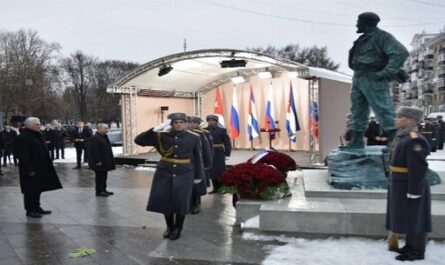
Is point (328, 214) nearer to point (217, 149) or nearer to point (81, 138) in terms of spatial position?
point (217, 149)

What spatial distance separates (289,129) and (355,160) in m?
9.61

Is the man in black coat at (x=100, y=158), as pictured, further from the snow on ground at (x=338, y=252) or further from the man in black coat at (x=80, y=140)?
the man in black coat at (x=80, y=140)

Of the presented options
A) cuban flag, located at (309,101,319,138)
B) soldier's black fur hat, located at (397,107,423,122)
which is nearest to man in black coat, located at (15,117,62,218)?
soldier's black fur hat, located at (397,107,423,122)

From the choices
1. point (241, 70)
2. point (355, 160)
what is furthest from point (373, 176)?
point (241, 70)

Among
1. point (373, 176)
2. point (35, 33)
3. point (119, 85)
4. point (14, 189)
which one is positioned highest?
point (35, 33)

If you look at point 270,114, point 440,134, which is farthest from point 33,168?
point 440,134

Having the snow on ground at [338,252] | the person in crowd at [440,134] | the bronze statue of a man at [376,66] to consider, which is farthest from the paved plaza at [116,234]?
the person in crowd at [440,134]

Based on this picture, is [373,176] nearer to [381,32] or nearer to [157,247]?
[381,32]

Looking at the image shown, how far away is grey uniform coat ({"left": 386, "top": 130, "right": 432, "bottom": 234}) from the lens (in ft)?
13.8

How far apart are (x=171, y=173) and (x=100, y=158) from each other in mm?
3805

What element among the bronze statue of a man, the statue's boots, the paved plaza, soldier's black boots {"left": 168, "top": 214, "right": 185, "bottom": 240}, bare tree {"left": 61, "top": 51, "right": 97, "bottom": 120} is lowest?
the paved plaza

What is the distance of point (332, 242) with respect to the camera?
199 inches

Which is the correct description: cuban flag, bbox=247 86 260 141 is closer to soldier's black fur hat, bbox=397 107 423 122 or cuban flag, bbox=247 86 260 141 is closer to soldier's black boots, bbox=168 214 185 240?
soldier's black boots, bbox=168 214 185 240

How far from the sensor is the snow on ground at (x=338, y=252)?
4.42 meters
